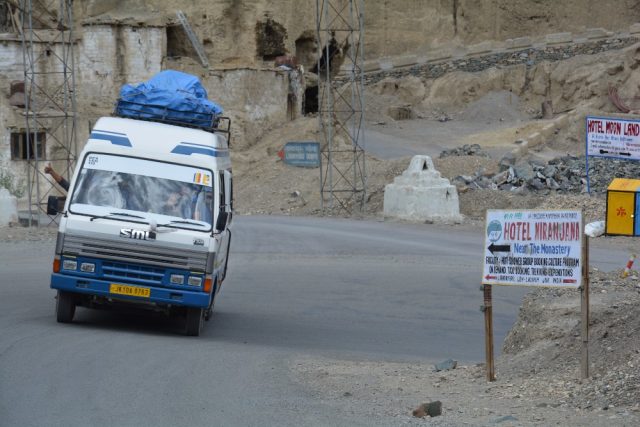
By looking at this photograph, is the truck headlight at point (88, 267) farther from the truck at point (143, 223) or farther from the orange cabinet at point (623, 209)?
the orange cabinet at point (623, 209)

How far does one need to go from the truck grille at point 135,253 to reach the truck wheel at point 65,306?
769 mm

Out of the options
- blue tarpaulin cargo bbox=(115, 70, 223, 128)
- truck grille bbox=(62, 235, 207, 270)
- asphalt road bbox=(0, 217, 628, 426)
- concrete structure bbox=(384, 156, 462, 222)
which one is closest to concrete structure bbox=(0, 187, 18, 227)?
asphalt road bbox=(0, 217, 628, 426)

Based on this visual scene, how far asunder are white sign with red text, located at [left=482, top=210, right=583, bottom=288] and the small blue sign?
3063cm

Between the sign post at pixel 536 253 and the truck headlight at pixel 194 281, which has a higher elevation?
the sign post at pixel 536 253

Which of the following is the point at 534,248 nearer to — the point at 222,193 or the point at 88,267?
the point at 222,193

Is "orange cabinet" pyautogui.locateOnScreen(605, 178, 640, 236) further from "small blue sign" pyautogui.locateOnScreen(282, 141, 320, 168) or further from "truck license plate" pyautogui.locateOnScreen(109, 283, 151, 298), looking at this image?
"small blue sign" pyautogui.locateOnScreen(282, 141, 320, 168)

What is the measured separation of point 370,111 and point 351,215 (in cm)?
2445

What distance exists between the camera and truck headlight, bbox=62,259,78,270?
44.6 feet

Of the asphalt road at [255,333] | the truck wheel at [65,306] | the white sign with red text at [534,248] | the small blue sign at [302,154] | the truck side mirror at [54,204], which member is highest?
the small blue sign at [302,154]

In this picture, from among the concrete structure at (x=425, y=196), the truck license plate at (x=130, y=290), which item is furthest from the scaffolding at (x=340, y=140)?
the truck license plate at (x=130, y=290)

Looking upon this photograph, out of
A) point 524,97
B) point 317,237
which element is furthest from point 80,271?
point 524,97

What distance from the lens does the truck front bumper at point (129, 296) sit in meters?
13.6

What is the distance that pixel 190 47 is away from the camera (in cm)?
4653

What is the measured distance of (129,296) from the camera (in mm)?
13648
